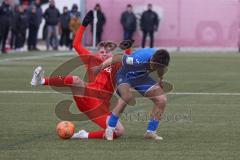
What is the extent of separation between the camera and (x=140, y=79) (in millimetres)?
10891

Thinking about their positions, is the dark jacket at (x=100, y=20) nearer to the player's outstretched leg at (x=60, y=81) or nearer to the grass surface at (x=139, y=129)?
the grass surface at (x=139, y=129)

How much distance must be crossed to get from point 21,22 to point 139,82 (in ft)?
85.7

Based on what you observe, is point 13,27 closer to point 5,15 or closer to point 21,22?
point 21,22

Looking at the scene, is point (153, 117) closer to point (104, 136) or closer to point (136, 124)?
point (104, 136)

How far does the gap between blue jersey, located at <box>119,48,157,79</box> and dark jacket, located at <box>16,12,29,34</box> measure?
85.2ft

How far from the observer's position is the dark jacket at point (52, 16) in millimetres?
38031

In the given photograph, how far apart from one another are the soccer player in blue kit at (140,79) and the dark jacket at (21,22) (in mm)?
25863

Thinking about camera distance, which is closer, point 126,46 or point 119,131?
point 119,131

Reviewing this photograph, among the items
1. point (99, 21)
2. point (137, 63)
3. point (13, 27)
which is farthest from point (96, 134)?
point (99, 21)

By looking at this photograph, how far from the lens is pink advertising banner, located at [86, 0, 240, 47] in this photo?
40719 millimetres

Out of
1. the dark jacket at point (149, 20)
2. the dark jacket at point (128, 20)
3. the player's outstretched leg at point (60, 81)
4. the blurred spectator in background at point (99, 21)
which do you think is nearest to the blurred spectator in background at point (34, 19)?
the blurred spectator in background at point (99, 21)

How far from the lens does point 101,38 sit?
Answer: 1602 inches

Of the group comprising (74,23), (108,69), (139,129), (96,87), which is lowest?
(74,23)

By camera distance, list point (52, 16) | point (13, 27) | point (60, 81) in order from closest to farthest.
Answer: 1. point (60, 81)
2. point (13, 27)
3. point (52, 16)
